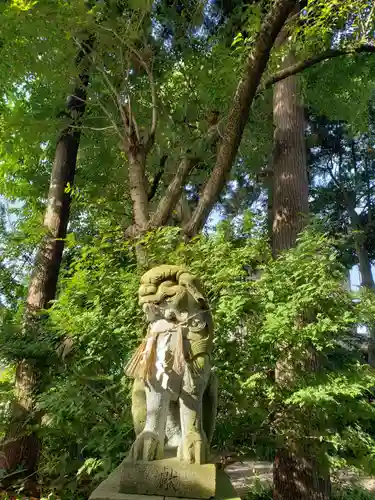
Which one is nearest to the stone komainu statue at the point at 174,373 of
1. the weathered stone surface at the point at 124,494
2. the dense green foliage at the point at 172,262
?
the weathered stone surface at the point at 124,494

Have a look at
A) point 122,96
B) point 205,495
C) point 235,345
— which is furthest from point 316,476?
point 122,96

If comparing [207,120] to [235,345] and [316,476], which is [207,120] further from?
[316,476]

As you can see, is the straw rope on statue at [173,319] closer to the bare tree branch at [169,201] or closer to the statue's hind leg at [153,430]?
the statue's hind leg at [153,430]

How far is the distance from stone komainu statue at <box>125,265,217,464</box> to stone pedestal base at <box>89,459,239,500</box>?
0.08m

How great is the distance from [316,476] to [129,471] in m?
3.78

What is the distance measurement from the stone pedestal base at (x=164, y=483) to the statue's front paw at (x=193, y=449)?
5 centimetres

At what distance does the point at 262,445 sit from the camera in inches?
171

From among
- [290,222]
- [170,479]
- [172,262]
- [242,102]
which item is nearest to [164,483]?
[170,479]

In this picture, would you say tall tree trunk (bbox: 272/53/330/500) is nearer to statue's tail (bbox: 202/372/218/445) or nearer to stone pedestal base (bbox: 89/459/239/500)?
statue's tail (bbox: 202/372/218/445)

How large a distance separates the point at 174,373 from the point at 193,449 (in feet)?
1.60

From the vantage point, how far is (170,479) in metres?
2.45

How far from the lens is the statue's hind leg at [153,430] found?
2.60 meters

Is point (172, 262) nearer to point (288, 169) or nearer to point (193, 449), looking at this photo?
point (193, 449)

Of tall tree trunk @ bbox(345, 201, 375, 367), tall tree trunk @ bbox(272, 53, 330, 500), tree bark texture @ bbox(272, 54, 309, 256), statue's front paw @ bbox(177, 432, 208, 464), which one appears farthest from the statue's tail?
tall tree trunk @ bbox(345, 201, 375, 367)
